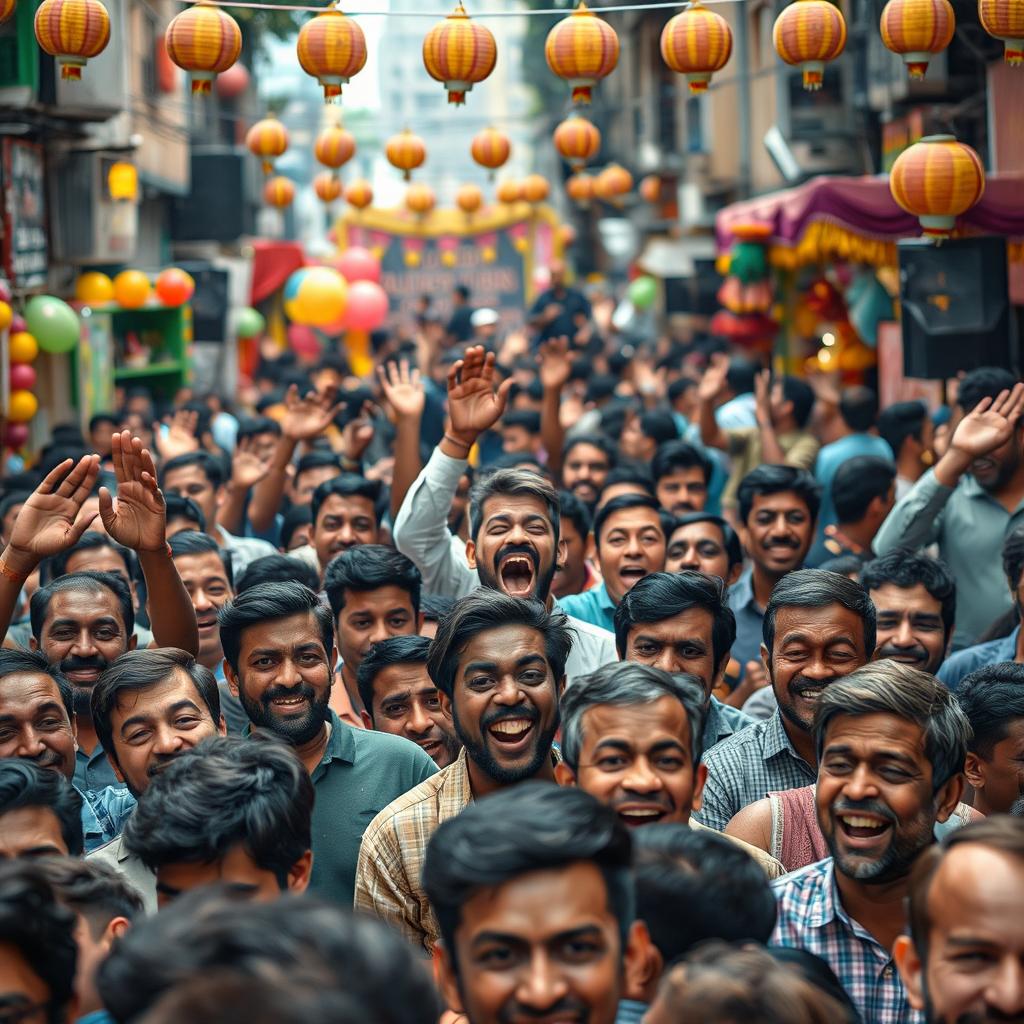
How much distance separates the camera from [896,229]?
10.6 metres

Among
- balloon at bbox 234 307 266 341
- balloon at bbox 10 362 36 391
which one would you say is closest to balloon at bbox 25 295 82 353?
balloon at bbox 10 362 36 391

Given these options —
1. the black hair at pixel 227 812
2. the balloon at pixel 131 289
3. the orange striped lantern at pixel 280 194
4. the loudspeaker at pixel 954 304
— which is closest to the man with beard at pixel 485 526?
the black hair at pixel 227 812

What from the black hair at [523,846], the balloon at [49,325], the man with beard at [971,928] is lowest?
the man with beard at [971,928]

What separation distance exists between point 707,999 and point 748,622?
414 cm

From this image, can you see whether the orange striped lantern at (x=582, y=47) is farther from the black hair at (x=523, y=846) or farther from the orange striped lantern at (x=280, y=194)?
the orange striped lantern at (x=280, y=194)

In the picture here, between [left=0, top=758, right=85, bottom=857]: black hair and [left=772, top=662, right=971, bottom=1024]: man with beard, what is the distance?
1587 mm

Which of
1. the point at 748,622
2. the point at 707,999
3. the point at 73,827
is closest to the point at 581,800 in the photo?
the point at 707,999

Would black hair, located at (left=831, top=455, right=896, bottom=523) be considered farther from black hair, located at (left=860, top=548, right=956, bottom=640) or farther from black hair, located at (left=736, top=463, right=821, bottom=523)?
black hair, located at (left=860, top=548, right=956, bottom=640)

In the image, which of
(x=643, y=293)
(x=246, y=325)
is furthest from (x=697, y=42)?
(x=643, y=293)

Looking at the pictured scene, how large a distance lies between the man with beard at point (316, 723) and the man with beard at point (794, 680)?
843mm

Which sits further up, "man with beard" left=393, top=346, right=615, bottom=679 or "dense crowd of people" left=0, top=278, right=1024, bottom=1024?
"man with beard" left=393, top=346, right=615, bottom=679

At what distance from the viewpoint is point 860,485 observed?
736 centimetres

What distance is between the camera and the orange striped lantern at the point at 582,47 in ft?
24.3

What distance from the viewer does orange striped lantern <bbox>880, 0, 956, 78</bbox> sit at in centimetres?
668
